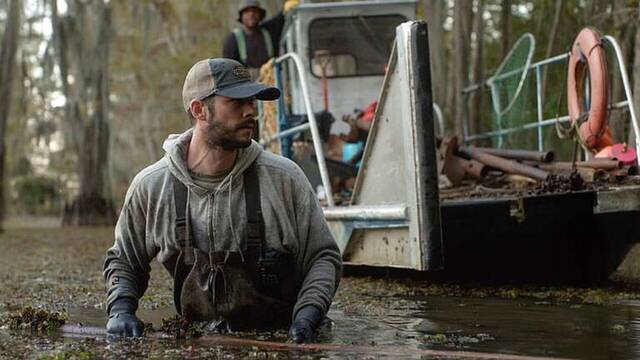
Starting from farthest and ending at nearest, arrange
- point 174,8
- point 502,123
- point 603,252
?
point 174,8
point 502,123
point 603,252

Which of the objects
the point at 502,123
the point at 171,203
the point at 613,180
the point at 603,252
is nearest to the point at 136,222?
the point at 171,203

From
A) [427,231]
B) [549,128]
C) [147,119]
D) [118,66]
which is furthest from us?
[147,119]

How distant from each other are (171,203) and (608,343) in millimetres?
2104

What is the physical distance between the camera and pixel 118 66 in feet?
124

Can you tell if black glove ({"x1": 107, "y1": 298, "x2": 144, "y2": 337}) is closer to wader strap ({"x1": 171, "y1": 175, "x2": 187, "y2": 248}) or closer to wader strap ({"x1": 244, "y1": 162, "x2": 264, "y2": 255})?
wader strap ({"x1": 171, "y1": 175, "x2": 187, "y2": 248})

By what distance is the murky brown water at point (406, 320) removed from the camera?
515 centimetres

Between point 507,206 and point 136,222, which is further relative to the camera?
point 507,206

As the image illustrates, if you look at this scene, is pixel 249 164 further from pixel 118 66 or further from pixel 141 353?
pixel 118 66

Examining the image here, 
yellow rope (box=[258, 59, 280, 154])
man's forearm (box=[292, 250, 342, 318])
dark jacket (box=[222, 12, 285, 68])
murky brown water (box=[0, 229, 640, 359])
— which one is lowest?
murky brown water (box=[0, 229, 640, 359])

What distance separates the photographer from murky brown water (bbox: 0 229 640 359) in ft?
16.9

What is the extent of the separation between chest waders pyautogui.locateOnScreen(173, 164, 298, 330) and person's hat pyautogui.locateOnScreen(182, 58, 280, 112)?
1.26 ft

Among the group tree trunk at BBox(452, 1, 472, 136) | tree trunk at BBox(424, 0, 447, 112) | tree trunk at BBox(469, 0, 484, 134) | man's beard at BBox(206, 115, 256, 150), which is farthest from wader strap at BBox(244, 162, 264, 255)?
tree trunk at BBox(424, 0, 447, 112)

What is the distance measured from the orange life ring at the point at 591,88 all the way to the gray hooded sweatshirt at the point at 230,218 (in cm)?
427

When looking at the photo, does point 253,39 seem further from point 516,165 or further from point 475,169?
point 516,165
